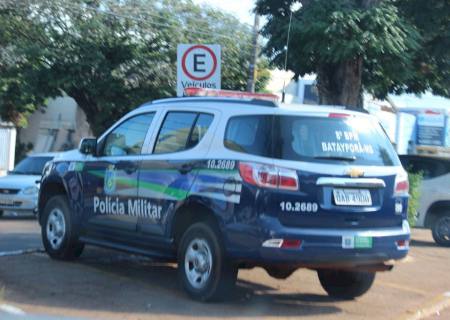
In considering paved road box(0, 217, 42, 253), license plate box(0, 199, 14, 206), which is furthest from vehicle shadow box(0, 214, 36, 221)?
paved road box(0, 217, 42, 253)

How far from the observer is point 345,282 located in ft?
27.6

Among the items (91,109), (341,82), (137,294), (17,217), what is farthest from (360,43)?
(91,109)

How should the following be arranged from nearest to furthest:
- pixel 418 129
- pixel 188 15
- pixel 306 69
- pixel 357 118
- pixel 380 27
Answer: pixel 357 118 < pixel 380 27 < pixel 306 69 < pixel 188 15 < pixel 418 129

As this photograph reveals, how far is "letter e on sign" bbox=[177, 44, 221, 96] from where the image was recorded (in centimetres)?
1135

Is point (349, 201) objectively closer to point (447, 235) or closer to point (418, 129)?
point (447, 235)

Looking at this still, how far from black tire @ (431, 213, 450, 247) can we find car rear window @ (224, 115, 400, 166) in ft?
23.9

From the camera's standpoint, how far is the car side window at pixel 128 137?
8.77 meters

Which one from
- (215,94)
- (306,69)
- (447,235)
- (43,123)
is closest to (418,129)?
(43,123)

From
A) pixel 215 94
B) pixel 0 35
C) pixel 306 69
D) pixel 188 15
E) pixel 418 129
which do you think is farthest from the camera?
pixel 418 129

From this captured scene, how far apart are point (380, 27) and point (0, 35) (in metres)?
14.9

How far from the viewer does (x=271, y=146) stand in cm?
718

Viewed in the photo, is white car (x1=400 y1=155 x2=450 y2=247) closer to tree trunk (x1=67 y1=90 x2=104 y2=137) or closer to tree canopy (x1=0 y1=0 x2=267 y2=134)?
tree canopy (x1=0 y1=0 x2=267 y2=134)

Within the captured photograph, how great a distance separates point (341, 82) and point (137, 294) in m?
5.96

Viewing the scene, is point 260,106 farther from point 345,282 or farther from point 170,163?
point 345,282
